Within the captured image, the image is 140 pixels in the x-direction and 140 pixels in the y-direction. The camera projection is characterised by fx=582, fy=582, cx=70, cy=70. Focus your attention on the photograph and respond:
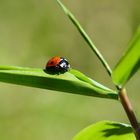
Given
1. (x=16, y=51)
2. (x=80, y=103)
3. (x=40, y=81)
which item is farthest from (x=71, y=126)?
(x=40, y=81)

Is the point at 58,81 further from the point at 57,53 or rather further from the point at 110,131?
the point at 57,53

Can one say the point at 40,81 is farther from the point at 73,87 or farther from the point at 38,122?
the point at 38,122

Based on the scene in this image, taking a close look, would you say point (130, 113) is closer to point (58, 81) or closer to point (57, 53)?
point (58, 81)

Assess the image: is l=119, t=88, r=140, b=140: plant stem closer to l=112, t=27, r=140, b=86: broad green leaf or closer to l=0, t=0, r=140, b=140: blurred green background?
l=112, t=27, r=140, b=86: broad green leaf

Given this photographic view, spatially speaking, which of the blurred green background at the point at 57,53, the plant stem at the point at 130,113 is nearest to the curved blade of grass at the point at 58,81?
the plant stem at the point at 130,113

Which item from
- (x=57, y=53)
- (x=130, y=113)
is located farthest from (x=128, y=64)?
(x=57, y=53)

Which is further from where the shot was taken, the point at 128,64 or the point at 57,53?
the point at 57,53

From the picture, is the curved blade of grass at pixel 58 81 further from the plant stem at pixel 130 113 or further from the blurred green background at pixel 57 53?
the blurred green background at pixel 57 53

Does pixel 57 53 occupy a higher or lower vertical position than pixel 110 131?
lower
